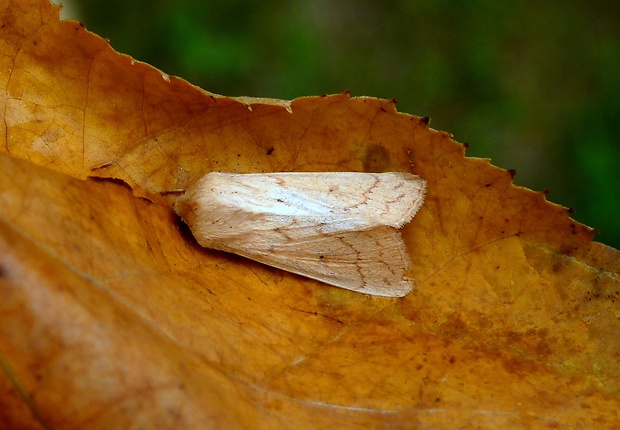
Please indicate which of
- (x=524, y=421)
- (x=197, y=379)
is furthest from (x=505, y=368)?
(x=197, y=379)

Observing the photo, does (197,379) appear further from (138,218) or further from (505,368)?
(505,368)

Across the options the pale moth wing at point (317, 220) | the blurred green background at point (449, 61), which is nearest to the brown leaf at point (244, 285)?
the pale moth wing at point (317, 220)

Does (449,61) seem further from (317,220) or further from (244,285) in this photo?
(244,285)

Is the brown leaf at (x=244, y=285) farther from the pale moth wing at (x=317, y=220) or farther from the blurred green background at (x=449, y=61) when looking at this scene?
the blurred green background at (x=449, y=61)

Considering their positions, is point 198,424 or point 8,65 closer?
point 198,424

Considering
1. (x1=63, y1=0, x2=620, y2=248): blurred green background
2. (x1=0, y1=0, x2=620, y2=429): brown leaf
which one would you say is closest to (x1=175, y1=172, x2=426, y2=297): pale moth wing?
(x1=0, y1=0, x2=620, y2=429): brown leaf

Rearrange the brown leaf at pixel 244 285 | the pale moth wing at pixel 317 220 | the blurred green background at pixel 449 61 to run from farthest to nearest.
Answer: the blurred green background at pixel 449 61 < the pale moth wing at pixel 317 220 < the brown leaf at pixel 244 285
